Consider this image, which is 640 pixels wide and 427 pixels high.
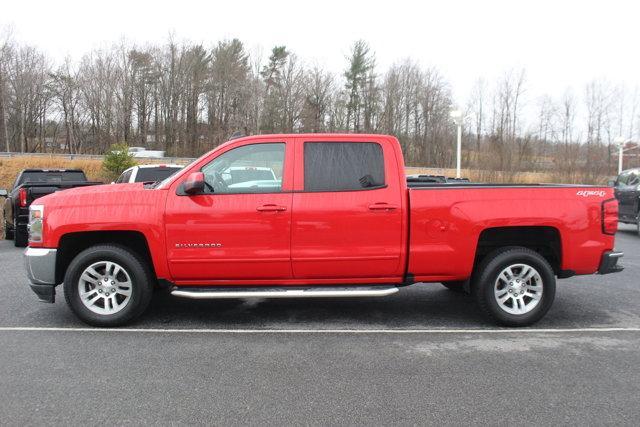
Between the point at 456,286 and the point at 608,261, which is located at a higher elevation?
the point at 608,261

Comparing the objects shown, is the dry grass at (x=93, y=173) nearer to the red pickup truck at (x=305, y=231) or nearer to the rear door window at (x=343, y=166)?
the red pickup truck at (x=305, y=231)

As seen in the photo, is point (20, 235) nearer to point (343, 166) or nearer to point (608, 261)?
point (343, 166)

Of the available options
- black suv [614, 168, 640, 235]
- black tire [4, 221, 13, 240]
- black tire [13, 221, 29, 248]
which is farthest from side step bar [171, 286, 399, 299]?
black suv [614, 168, 640, 235]

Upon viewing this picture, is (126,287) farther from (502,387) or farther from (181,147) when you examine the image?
(181,147)

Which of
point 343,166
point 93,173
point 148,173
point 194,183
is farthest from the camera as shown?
point 93,173

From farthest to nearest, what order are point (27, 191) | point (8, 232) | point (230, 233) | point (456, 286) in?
point (8, 232), point (27, 191), point (456, 286), point (230, 233)

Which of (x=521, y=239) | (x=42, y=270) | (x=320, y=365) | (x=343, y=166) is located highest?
(x=343, y=166)

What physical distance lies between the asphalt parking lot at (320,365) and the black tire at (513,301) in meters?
0.15

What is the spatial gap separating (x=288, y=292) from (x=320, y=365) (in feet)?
3.23

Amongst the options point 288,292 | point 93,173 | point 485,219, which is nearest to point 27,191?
point 288,292

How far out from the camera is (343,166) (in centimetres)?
532

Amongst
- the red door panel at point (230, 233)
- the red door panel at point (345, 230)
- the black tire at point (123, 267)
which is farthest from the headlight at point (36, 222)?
the red door panel at point (345, 230)

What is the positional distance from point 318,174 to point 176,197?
145 cm

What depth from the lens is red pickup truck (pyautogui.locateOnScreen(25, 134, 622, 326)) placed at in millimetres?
5113
